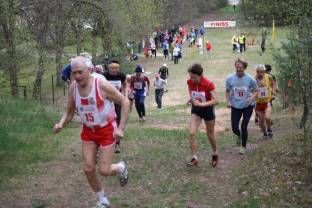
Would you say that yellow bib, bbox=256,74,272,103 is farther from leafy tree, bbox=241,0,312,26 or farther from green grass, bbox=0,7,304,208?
leafy tree, bbox=241,0,312,26

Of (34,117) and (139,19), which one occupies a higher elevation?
(139,19)

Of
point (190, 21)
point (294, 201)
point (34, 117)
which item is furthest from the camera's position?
point (190, 21)

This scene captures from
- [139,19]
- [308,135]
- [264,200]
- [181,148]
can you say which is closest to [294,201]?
[264,200]

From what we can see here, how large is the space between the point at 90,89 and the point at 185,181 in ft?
8.63

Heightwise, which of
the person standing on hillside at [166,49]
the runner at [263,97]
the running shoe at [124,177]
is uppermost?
the person standing on hillside at [166,49]

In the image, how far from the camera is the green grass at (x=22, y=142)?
357 inches

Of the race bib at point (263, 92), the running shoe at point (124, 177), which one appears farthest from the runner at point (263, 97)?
the running shoe at point (124, 177)

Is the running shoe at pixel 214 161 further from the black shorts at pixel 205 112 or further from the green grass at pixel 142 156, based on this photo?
the black shorts at pixel 205 112

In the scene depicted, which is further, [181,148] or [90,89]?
[181,148]

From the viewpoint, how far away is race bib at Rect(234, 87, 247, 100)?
9.80 meters

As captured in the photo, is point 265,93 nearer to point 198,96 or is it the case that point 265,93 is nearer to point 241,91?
point 241,91

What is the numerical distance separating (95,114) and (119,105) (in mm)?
1060

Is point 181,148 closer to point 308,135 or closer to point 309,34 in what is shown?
point 308,135

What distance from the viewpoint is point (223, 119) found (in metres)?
17.7
